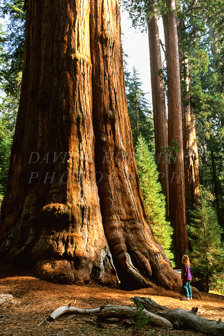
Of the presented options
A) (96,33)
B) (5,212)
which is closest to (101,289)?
(5,212)

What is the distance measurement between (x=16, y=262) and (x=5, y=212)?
1118 mm

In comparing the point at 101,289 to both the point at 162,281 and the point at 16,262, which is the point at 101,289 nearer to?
the point at 162,281

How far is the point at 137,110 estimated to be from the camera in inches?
968

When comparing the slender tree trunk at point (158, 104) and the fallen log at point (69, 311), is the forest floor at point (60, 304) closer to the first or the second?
the fallen log at point (69, 311)

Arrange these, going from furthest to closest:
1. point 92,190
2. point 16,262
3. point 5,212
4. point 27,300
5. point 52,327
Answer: point 5,212
point 92,190
point 16,262
point 27,300
point 52,327

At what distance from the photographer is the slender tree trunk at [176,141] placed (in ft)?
39.9

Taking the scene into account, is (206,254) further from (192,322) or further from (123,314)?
(123,314)

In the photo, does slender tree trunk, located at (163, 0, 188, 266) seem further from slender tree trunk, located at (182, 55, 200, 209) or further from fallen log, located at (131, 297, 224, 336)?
fallen log, located at (131, 297, 224, 336)

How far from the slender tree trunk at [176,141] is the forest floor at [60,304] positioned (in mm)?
7876

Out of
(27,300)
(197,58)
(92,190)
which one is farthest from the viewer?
(197,58)

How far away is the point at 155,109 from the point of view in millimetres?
15094

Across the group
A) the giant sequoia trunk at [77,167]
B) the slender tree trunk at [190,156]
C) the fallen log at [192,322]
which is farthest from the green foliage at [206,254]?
the fallen log at [192,322]

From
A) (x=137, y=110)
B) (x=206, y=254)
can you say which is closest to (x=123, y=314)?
(x=206, y=254)

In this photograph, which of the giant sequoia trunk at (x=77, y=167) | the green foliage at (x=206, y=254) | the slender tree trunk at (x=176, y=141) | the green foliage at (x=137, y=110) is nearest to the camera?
the giant sequoia trunk at (x=77, y=167)
